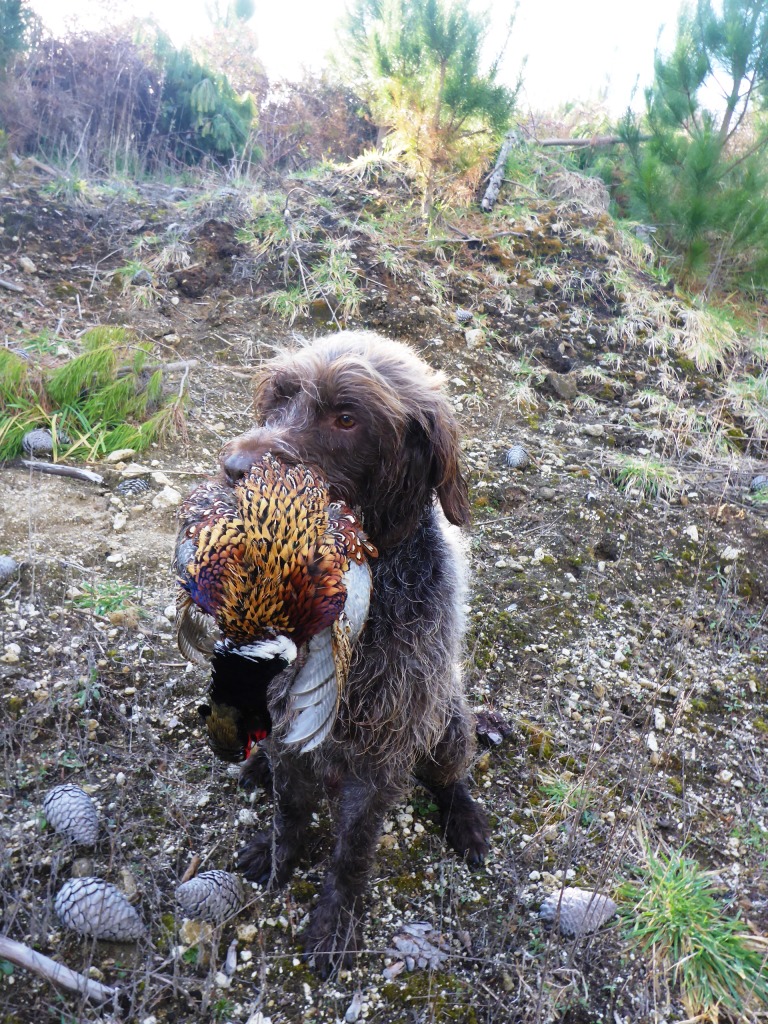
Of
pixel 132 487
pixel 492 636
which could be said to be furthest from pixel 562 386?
pixel 132 487

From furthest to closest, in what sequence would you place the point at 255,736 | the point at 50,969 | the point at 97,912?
the point at 97,912, the point at 50,969, the point at 255,736

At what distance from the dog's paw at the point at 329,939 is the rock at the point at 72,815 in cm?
70

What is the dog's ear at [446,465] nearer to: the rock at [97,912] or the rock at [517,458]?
the rock at [97,912]

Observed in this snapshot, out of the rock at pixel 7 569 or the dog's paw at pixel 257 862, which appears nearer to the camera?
the dog's paw at pixel 257 862

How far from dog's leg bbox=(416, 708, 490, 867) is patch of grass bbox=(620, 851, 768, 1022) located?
1.67ft

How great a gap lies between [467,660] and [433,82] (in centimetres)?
489

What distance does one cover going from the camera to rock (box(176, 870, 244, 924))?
2.09 m

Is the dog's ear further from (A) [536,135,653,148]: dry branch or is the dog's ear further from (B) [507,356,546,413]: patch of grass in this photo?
(A) [536,135,653,148]: dry branch

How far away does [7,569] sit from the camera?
9.61 ft

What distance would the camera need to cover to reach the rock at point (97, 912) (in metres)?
1.94

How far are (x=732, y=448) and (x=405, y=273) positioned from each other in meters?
2.68

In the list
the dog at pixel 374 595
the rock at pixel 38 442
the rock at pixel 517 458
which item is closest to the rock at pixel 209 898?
the dog at pixel 374 595

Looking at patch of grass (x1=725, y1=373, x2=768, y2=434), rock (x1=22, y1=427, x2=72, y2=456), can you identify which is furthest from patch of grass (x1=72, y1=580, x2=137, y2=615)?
patch of grass (x1=725, y1=373, x2=768, y2=434)

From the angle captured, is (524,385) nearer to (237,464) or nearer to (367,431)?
(367,431)
